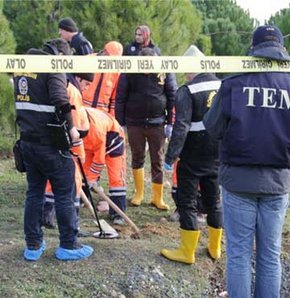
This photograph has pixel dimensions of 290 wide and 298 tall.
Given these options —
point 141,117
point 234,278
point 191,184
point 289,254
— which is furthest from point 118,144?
point 234,278

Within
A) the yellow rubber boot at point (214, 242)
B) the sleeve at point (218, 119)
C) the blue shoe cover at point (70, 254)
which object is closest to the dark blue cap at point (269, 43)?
the sleeve at point (218, 119)

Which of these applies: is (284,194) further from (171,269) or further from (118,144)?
(118,144)

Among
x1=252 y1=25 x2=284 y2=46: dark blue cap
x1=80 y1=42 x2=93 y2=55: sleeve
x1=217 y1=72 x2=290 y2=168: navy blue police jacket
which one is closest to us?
x1=217 y1=72 x2=290 y2=168: navy blue police jacket

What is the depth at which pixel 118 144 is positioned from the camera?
6.78 meters

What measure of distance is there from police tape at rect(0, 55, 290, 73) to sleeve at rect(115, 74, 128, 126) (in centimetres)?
245

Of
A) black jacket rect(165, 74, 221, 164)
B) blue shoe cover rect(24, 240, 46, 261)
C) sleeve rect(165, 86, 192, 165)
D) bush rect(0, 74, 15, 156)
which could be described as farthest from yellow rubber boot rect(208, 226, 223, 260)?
bush rect(0, 74, 15, 156)

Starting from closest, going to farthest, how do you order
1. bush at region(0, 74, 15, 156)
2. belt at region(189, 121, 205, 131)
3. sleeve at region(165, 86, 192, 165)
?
sleeve at region(165, 86, 192, 165) < belt at region(189, 121, 205, 131) < bush at region(0, 74, 15, 156)

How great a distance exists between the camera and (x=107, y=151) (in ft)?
22.2

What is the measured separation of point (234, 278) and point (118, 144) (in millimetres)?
2472

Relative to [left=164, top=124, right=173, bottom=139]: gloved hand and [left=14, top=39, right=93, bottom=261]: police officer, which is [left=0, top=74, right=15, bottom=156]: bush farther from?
[left=14, top=39, right=93, bottom=261]: police officer

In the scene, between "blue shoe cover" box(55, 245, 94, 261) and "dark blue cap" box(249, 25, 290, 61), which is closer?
"dark blue cap" box(249, 25, 290, 61)

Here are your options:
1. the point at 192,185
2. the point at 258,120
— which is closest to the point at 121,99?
the point at 192,185

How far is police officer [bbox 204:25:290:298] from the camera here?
4.36 meters

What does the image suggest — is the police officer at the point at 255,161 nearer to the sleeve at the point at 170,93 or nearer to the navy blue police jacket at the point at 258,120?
the navy blue police jacket at the point at 258,120
